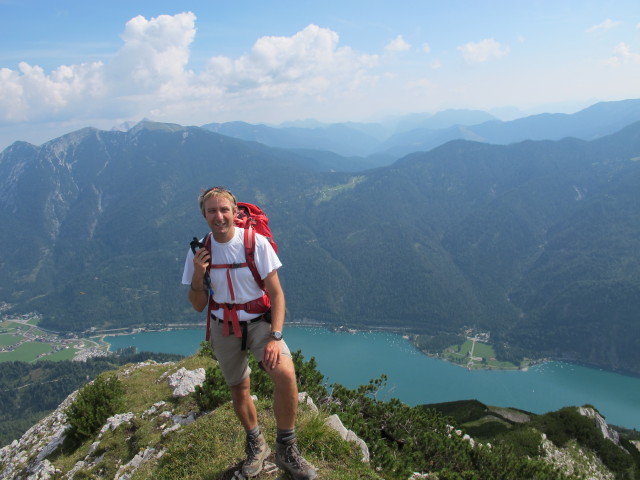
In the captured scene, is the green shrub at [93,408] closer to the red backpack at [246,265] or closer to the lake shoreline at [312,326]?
the red backpack at [246,265]

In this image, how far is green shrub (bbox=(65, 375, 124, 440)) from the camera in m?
10.3

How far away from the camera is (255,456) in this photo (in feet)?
17.1

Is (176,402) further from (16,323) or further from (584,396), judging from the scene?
(16,323)

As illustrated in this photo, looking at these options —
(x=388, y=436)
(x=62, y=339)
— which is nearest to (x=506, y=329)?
(x=388, y=436)

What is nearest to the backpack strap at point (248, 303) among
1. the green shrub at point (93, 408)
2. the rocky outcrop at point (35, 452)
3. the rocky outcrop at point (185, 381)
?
the rocky outcrop at point (185, 381)

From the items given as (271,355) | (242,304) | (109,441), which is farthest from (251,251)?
(109,441)

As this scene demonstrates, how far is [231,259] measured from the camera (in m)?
4.53

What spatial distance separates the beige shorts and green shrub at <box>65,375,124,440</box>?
299 inches

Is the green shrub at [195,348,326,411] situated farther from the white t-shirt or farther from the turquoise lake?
the turquoise lake

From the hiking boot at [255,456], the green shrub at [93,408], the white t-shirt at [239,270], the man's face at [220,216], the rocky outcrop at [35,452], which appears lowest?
the rocky outcrop at [35,452]

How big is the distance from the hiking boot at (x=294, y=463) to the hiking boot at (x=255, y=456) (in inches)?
16.0

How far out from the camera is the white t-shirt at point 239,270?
4441mm

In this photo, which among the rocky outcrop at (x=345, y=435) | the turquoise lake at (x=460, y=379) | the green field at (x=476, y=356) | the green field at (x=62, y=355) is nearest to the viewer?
the rocky outcrop at (x=345, y=435)

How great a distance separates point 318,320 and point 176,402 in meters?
171
